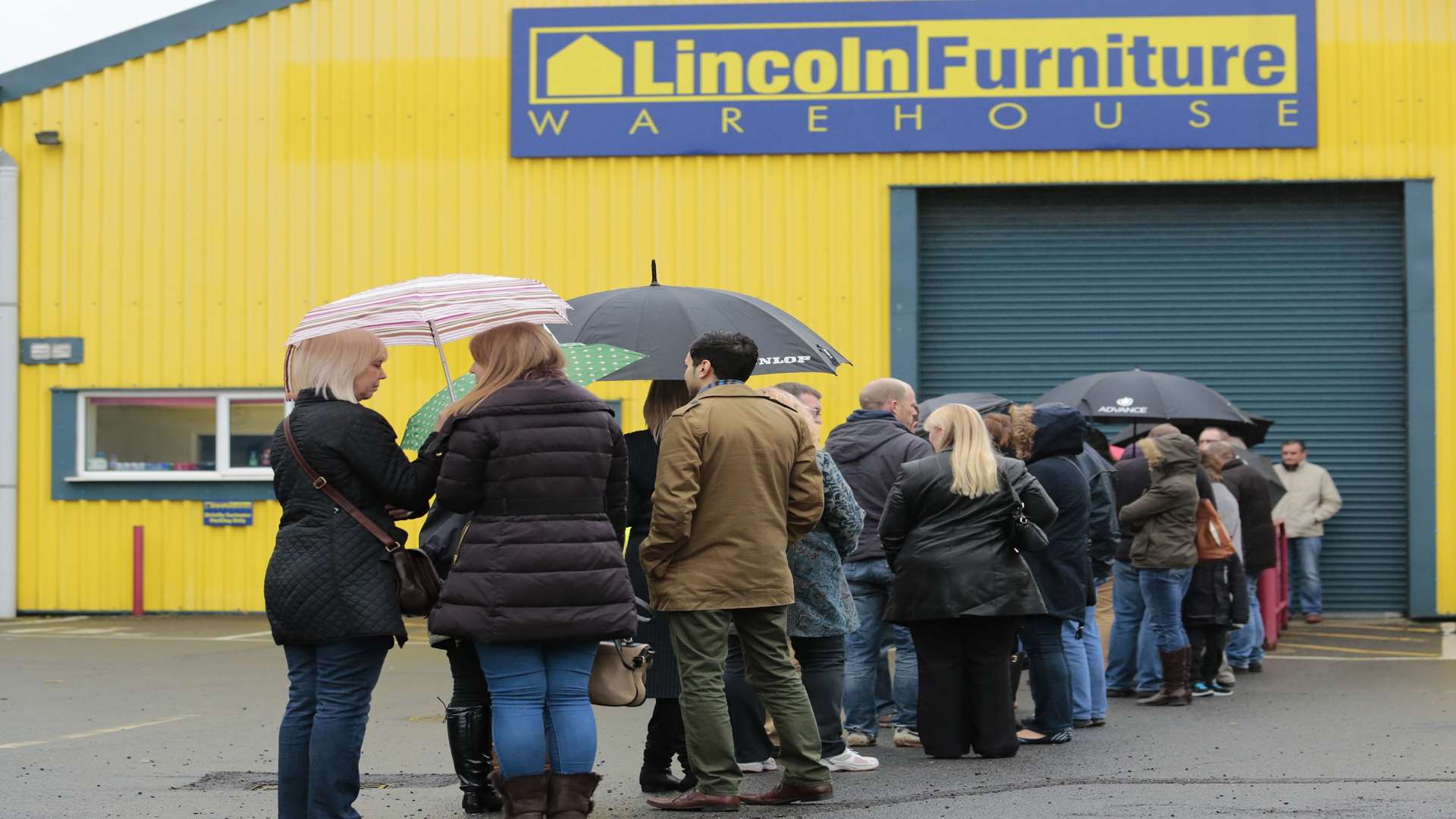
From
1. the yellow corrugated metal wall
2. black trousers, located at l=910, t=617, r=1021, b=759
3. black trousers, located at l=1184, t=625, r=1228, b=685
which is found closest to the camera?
black trousers, located at l=910, t=617, r=1021, b=759

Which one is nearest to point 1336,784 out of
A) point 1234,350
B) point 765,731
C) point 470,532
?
point 765,731

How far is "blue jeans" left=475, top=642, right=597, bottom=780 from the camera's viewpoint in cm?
589

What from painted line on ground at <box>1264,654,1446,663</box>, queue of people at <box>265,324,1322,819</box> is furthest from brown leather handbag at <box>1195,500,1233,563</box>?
painted line on ground at <box>1264,654,1446,663</box>

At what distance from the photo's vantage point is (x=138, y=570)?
1662 cm

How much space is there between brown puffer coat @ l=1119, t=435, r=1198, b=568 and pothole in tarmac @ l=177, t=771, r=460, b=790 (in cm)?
452

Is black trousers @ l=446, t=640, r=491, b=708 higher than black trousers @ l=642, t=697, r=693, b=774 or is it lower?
higher

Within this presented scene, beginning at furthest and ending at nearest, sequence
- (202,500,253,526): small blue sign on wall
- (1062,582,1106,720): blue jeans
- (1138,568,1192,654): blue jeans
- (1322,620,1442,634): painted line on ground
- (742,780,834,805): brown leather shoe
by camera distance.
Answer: (202,500,253,526): small blue sign on wall
(1322,620,1442,634): painted line on ground
(1138,568,1192,654): blue jeans
(1062,582,1106,720): blue jeans
(742,780,834,805): brown leather shoe

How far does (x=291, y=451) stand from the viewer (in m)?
5.76

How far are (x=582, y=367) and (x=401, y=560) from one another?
1.50 meters

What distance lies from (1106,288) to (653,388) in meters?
10.3

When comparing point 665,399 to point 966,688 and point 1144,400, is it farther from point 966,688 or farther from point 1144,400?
point 1144,400

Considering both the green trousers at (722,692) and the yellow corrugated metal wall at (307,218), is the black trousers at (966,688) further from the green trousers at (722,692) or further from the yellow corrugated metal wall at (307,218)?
the yellow corrugated metal wall at (307,218)

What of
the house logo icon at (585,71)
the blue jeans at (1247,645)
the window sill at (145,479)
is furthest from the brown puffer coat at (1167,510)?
the window sill at (145,479)

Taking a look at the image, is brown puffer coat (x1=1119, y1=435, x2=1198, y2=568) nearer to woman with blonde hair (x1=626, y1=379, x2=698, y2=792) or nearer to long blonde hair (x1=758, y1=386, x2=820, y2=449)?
long blonde hair (x1=758, y1=386, x2=820, y2=449)
